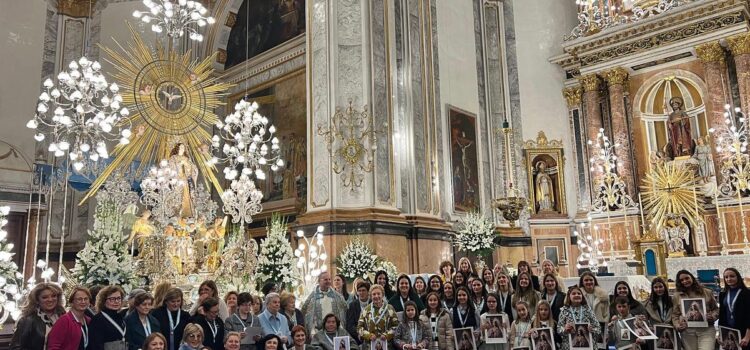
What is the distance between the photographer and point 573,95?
1803 centimetres

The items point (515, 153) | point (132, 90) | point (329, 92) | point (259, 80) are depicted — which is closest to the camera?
point (132, 90)

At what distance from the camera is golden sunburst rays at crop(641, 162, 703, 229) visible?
1519cm

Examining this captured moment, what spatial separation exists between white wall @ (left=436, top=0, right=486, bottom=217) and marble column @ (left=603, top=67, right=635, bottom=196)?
382 cm

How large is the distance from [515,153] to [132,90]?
1083 cm

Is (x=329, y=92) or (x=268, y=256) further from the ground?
(x=329, y=92)

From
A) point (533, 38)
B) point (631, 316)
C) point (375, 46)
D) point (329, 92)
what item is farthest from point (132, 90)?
point (533, 38)

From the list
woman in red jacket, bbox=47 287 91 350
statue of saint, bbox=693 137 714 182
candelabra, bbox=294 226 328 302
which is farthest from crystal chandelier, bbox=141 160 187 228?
statue of saint, bbox=693 137 714 182

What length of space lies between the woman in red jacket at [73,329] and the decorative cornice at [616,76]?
612 inches

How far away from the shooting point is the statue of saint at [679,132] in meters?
16.2

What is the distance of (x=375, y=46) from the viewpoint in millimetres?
13008

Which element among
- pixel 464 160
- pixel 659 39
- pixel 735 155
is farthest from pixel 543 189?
pixel 659 39

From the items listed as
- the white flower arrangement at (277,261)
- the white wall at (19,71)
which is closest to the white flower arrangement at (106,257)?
the white flower arrangement at (277,261)

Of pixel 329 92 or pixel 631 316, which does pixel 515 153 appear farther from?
pixel 631 316

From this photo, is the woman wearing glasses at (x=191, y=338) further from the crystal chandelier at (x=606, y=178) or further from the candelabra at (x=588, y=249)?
the crystal chandelier at (x=606, y=178)
